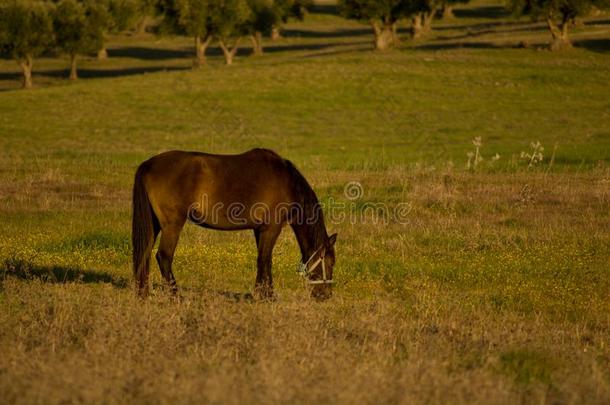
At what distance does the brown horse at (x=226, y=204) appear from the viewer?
11930 millimetres

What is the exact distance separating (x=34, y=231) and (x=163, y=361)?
9.75 metres

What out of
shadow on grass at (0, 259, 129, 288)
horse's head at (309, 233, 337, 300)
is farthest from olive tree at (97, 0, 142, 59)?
horse's head at (309, 233, 337, 300)

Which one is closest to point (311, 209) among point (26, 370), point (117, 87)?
point (26, 370)

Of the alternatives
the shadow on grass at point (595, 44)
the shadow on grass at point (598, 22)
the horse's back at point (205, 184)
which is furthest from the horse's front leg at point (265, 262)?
the shadow on grass at point (598, 22)

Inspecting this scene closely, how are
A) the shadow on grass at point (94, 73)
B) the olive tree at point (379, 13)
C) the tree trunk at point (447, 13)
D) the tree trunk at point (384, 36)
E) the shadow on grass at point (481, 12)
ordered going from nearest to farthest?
the olive tree at point (379, 13) < the tree trunk at point (384, 36) < the shadow on grass at point (94, 73) < the tree trunk at point (447, 13) < the shadow on grass at point (481, 12)

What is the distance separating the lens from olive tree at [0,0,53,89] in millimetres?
65500

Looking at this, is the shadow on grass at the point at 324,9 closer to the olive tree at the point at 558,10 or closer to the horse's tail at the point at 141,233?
the olive tree at the point at 558,10

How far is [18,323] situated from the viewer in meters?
9.74

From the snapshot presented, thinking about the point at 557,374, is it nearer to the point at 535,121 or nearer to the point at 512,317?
the point at 512,317

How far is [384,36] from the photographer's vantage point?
73.6 meters

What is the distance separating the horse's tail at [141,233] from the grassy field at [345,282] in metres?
0.35

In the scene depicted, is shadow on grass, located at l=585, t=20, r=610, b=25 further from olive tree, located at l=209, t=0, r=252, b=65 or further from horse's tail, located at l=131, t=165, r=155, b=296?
horse's tail, located at l=131, t=165, r=155, b=296

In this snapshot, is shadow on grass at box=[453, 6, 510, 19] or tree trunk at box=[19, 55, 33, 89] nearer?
tree trunk at box=[19, 55, 33, 89]

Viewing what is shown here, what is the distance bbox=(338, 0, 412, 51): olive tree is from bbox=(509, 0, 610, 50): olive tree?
10.3 metres
